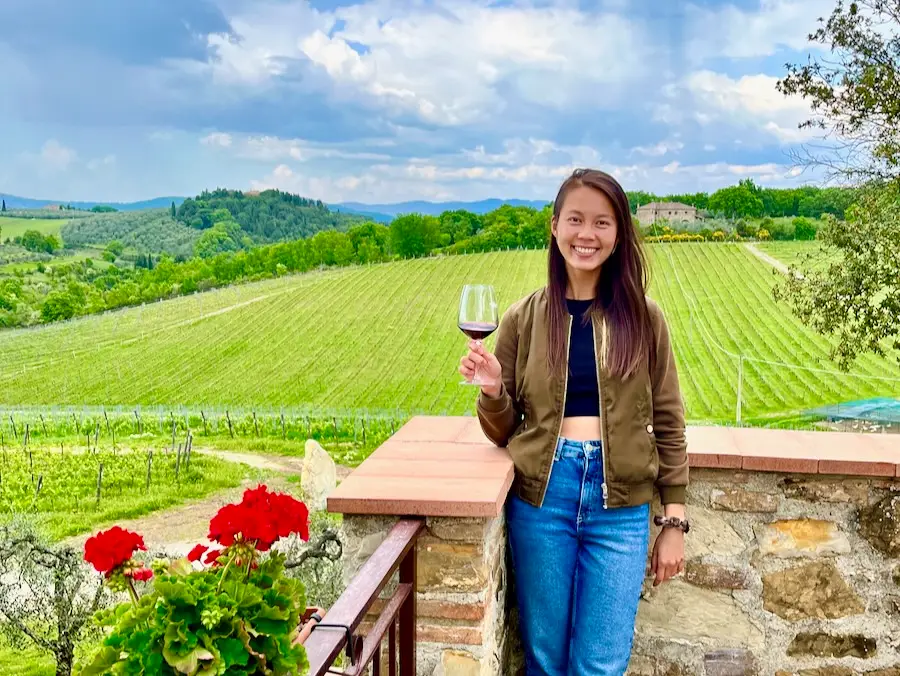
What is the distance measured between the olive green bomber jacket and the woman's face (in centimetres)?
10

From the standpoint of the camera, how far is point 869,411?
13578mm

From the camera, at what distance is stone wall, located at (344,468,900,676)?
157cm

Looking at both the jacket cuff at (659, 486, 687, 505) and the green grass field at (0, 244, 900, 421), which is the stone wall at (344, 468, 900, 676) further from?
the green grass field at (0, 244, 900, 421)

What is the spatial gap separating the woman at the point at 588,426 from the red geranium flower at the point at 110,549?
572 millimetres

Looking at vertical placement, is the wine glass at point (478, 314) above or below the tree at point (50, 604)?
above

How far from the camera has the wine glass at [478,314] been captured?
1270 mm

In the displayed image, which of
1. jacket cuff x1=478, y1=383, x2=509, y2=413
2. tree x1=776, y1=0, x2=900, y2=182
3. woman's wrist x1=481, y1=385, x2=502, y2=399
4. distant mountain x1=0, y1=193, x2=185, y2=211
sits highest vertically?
tree x1=776, y1=0, x2=900, y2=182

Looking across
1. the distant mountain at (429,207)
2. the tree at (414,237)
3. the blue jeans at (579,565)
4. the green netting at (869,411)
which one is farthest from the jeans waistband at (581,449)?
the tree at (414,237)

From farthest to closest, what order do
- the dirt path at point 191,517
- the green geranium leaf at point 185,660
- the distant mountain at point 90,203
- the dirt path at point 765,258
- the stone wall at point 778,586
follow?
1. the distant mountain at point 90,203
2. the dirt path at point 765,258
3. the dirt path at point 191,517
4. the stone wall at point 778,586
5. the green geranium leaf at point 185,660

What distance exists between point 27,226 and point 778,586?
28342 mm

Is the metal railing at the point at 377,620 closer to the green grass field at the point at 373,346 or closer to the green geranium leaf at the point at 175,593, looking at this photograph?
the green geranium leaf at the point at 175,593

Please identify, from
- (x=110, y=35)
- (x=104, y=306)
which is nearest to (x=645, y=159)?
(x=104, y=306)

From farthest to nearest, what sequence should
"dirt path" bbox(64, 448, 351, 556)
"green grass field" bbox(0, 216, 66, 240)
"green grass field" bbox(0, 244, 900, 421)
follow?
"green grass field" bbox(0, 216, 66, 240) < "green grass field" bbox(0, 244, 900, 421) < "dirt path" bbox(64, 448, 351, 556)

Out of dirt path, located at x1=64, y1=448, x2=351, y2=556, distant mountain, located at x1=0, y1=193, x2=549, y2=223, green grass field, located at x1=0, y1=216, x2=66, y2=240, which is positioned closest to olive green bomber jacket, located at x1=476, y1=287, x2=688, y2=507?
dirt path, located at x1=64, y1=448, x2=351, y2=556
